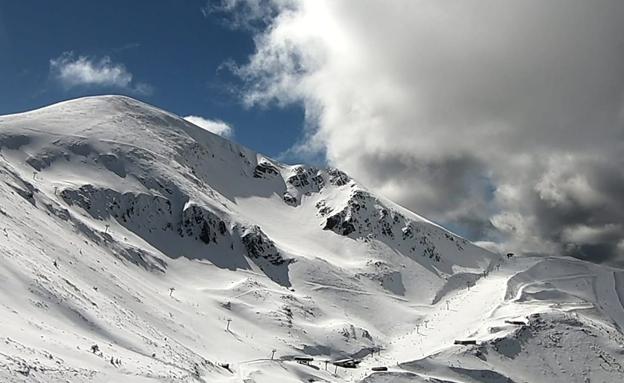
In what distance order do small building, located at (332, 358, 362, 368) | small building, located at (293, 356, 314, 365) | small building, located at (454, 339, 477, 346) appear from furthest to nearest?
1. small building, located at (454, 339, 477, 346)
2. small building, located at (332, 358, 362, 368)
3. small building, located at (293, 356, 314, 365)

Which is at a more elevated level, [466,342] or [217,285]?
[217,285]

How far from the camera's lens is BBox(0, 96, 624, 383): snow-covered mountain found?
51781 mm

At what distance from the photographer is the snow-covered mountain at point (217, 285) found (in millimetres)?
51781

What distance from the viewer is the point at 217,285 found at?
386 feet

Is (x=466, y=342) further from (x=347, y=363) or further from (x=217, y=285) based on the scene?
(x=217, y=285)

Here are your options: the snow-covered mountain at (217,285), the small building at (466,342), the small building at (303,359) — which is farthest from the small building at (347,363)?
the small building at (466,342)

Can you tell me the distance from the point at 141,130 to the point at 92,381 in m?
144

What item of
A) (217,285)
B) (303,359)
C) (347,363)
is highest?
(217,285)

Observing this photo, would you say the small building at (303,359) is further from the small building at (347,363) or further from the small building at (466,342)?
the small building at (466,342)

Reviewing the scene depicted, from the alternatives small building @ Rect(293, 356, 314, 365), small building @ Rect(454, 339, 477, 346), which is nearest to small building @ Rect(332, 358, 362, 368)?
small building @ Rect(293, 356, 314, 365)

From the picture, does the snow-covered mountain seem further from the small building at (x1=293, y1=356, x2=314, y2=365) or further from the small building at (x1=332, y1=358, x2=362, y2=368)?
the small building at (x1=332, y1=358, x2=362, y2=368)

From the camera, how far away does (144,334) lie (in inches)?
2382

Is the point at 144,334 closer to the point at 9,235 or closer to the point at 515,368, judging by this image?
the point at 9,235

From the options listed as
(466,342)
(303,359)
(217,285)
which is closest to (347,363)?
(303,359)
